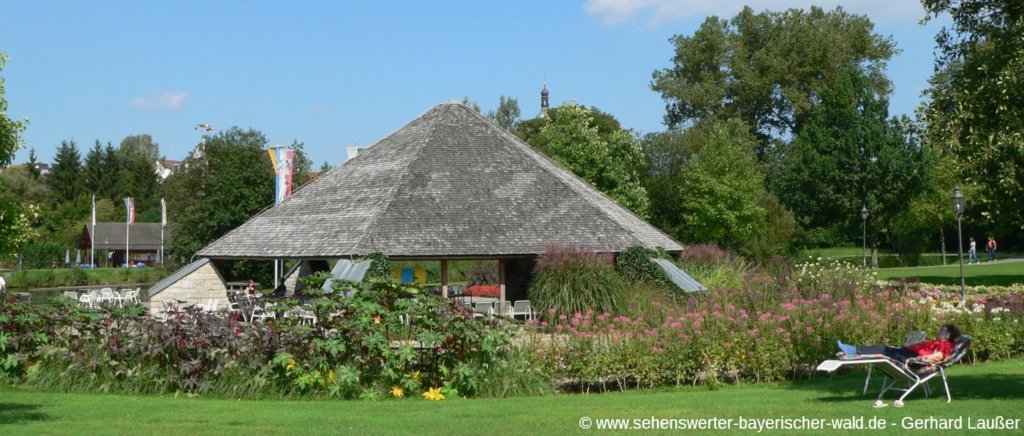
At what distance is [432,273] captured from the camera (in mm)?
40625

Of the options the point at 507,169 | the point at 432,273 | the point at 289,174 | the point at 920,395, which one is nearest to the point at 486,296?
the point at 507,169

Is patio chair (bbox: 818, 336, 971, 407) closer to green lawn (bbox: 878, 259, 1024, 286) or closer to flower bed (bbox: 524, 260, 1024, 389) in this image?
flower bed (bbox: 524, 260, 1024, 389)

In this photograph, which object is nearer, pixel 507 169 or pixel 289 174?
pixel 507 169

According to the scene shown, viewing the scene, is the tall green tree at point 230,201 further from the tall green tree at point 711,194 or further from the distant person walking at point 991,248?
the distant person walking at point 991,248

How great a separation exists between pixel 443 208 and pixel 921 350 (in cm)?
1550

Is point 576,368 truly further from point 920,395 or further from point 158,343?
point 158,343

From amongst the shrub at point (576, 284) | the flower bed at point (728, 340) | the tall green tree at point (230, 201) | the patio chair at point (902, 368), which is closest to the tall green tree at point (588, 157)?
the tall green tree at point (230, 201)

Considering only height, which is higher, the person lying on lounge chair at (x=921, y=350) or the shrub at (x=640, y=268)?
the shrub at (x=640, y=268)

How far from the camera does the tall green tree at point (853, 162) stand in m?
46.7

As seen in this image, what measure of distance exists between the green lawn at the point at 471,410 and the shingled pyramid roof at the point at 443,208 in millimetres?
11807

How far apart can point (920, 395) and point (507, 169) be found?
17.3 m

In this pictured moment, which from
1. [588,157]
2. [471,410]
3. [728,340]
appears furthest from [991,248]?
[471,410]

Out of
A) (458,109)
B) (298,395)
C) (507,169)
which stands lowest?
(298,395)

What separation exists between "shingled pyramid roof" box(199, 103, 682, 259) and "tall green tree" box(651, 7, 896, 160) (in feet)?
117
